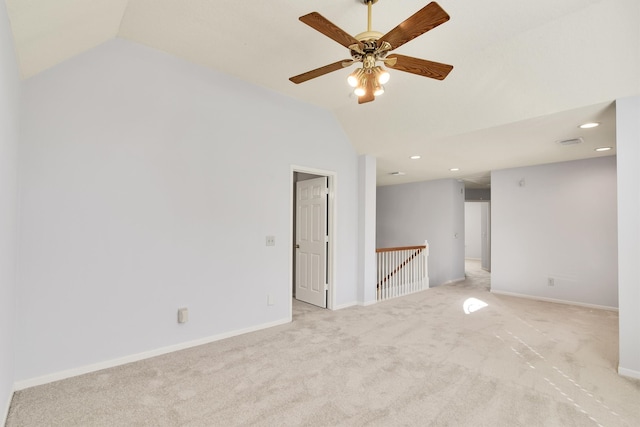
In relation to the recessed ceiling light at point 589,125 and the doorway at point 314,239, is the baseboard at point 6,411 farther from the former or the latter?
the recessed ceiling light at point 589,125

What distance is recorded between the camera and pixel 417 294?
229 inches

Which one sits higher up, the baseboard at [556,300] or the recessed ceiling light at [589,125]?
the recessed ceiling light at [589,125]

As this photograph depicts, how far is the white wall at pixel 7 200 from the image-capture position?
169 cm

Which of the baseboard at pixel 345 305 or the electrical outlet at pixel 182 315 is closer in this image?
the electrical outlet at pixel 182 315

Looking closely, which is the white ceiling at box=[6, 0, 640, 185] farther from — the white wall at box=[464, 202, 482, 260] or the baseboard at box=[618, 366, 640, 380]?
the white wall at box=[464, 202, 482, 260]

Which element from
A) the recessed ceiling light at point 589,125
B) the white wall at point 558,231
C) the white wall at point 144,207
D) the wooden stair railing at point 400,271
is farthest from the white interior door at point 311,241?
the white wall at point 558,231

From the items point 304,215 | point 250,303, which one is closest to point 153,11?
point 250,303

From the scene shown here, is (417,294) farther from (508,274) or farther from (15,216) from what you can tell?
(15,216)

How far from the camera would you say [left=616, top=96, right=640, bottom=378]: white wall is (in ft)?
8.83

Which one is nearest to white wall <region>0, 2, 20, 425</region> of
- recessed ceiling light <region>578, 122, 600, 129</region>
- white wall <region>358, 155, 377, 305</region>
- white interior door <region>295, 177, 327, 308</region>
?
white interior door <region>295, 177, 327, 308</region>

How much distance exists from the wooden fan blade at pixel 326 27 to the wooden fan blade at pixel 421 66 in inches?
13.0

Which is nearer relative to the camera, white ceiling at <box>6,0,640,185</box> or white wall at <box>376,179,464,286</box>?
white ceiling at <box>6,0,640,185</box>

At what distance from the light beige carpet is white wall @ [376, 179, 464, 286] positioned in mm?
3403

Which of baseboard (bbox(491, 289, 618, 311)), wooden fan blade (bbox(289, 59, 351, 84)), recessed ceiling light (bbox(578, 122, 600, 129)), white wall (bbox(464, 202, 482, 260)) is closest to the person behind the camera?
wooden fan blade (bbox(289, 59, 351, 84))
